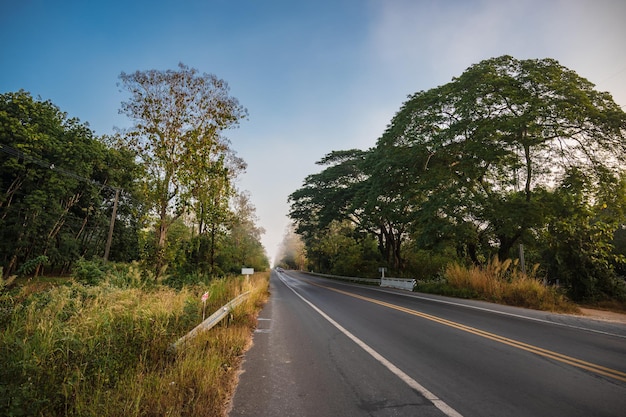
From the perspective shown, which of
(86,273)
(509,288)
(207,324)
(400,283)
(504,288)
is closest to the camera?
(207,324)

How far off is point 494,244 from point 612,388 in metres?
20.3

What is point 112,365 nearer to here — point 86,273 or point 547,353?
point 547,353

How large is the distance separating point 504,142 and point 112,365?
20.6m

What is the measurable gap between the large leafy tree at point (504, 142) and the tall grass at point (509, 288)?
266 cm

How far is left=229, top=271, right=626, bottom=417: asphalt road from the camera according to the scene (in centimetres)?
314

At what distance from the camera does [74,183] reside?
21406mm

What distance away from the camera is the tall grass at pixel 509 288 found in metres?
11.5

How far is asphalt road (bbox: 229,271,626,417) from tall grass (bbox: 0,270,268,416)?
453 millimetres

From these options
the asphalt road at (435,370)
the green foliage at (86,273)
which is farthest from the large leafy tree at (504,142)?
the green foliage at (86,273)

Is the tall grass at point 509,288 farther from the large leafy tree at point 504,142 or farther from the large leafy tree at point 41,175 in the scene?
the large leafy tree at point 41,175

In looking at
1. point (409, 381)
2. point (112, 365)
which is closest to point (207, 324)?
point (112, 365)

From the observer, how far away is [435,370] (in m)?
4.23

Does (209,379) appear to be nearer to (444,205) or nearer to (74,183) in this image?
(444,205)

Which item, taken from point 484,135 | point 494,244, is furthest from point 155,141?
point 494,244
